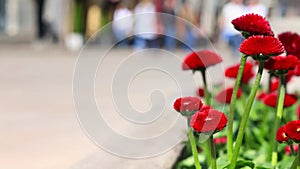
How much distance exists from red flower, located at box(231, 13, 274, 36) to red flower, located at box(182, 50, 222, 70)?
0.51m

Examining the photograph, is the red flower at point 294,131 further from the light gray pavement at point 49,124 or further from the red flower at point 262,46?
the light gray pavement at point 49,124

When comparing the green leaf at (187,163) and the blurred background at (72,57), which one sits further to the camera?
the blurred background at (72,57)

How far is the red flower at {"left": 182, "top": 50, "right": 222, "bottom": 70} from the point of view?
3.15 metres

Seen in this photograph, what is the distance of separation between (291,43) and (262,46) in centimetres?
61

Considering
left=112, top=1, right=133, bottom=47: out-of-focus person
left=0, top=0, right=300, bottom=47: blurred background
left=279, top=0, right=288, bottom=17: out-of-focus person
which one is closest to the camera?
left=112, top=1, right=133, bottom=47: out-of-focus person

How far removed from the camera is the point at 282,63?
2887 millimetres

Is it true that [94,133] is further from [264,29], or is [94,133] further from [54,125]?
[54,125]

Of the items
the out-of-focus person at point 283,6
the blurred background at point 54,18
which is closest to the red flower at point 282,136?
the out-of-focus person at point 283,6

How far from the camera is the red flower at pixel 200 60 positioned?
10.3 feet

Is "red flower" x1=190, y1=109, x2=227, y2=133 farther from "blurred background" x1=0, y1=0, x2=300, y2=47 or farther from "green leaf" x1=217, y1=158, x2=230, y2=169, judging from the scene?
"blurred background" x1=0, y1=0, x2=300, y2=47

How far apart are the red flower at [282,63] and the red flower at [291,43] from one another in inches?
6.0

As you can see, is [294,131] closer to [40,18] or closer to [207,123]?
[207,123]

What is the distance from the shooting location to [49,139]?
17.4ft

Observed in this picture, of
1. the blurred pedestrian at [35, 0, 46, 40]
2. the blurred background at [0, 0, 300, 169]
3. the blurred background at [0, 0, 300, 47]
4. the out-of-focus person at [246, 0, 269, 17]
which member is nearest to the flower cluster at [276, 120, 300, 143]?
the blurred background at [0, 0, 300, 169]
